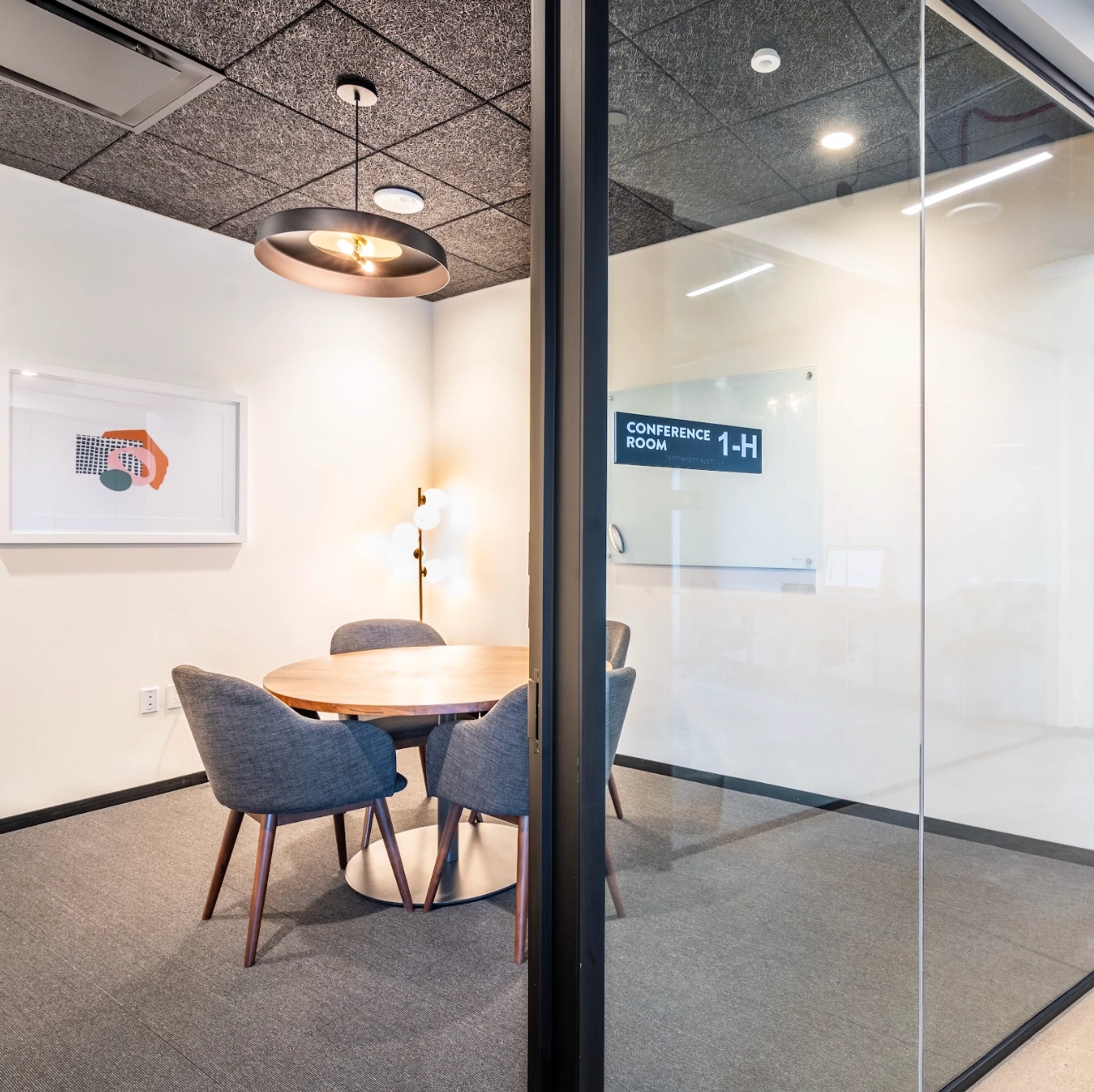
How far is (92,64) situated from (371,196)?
121 centimetres

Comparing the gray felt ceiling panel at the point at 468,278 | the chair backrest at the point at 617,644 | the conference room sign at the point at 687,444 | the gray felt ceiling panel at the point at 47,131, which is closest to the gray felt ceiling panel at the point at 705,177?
the conference room sign at the point at 687,444

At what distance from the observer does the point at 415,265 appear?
107 inches

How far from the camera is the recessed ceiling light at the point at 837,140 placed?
142 centimetres

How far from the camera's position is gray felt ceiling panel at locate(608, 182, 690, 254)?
3.84 feet

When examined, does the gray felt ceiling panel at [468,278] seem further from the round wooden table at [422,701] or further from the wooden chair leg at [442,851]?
the wooden chair leg at [442,851]

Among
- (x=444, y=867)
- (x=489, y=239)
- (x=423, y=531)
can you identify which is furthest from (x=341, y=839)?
(x=489, y=239)

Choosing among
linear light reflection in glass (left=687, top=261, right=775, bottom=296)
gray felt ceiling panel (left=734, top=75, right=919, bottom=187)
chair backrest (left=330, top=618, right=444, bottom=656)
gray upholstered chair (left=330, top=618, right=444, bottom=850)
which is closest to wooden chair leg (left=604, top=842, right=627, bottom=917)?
linear light reflection in glass (left=687, top=261, right=775, bottom=296)

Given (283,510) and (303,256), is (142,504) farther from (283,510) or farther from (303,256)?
(303,256)

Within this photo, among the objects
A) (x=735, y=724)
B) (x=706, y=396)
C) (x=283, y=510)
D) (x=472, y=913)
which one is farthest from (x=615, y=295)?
(x=283, y=510)

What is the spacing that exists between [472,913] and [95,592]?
213 cm

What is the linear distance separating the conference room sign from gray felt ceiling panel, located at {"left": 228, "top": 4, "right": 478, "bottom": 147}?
177cm

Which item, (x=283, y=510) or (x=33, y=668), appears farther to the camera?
(x=283, y=510)

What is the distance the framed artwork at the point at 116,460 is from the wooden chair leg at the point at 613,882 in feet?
9.80

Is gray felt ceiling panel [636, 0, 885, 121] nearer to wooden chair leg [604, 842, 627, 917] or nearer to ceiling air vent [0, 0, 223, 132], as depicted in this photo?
wooden chair leg [604, 842, 627, 917]
